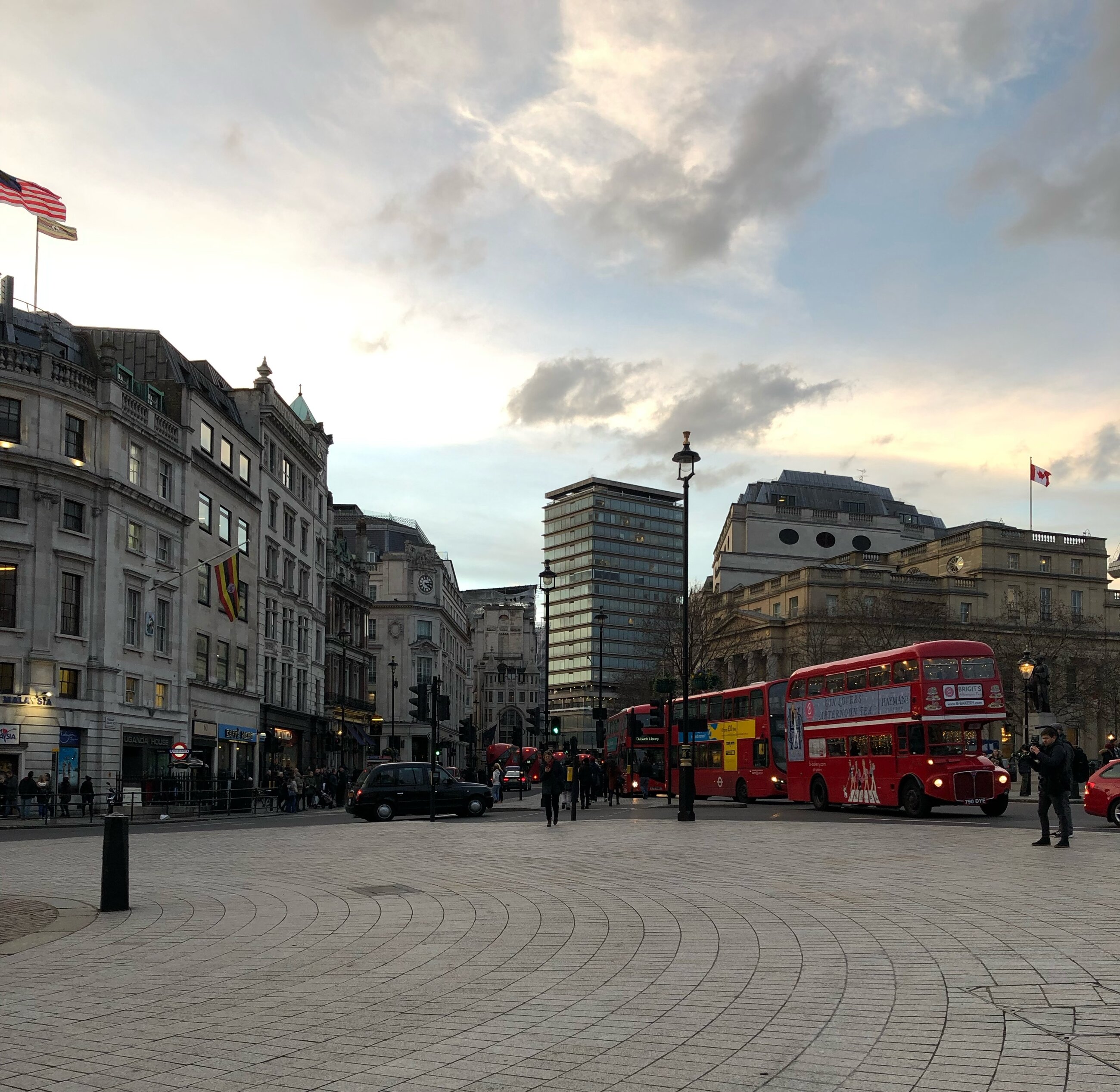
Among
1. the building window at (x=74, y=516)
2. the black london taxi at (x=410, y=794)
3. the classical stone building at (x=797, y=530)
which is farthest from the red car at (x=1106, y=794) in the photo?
the classical stone building at (x=797, y=530)

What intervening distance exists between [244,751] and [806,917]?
171ft

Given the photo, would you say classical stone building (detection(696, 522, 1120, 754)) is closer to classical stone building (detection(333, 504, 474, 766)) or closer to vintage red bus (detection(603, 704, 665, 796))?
vintage red bus (detection(603, 704, 665, 796))

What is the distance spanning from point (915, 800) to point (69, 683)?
28.5 meters

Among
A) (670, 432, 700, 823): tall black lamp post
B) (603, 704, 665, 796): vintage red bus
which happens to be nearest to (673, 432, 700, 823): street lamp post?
(670, 432, 700, 823): tall black lamp post

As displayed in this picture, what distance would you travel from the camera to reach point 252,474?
61.1 metres

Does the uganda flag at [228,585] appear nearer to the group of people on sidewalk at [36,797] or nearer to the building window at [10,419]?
the building window at [10,419]

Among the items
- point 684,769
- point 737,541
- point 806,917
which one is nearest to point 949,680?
point 684,769

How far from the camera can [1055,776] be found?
59.0 ft

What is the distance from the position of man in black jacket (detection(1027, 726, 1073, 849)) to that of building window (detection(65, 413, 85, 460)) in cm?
3441

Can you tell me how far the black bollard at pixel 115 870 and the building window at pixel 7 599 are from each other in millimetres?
30454

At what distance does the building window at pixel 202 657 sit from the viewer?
52.4 m

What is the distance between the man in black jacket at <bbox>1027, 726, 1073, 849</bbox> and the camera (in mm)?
17797

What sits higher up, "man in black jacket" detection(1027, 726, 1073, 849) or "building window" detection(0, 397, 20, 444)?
"building window" detection(0, 397, 20, 444)

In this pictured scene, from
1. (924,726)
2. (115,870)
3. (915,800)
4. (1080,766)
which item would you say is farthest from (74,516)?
(1080,766)
